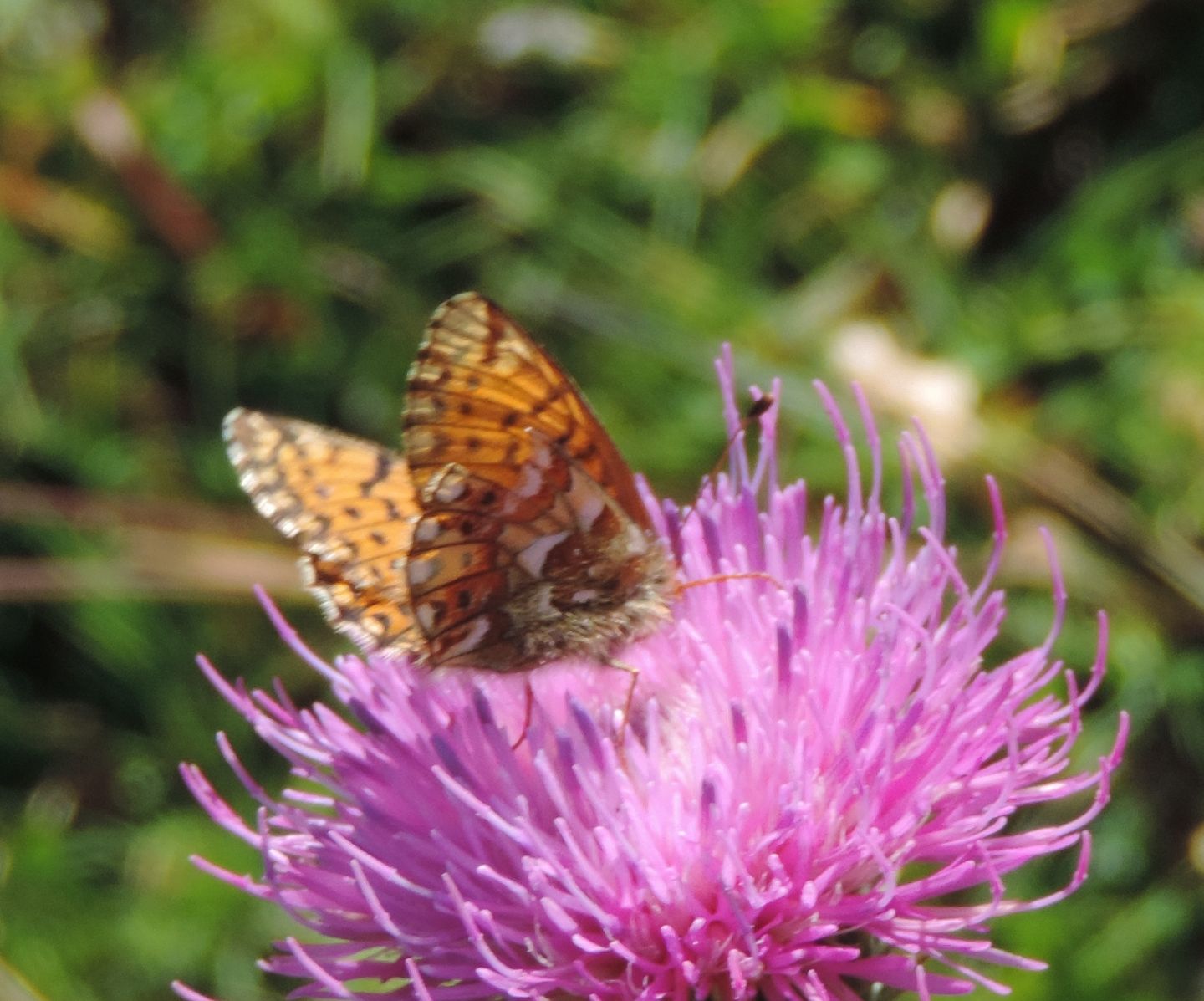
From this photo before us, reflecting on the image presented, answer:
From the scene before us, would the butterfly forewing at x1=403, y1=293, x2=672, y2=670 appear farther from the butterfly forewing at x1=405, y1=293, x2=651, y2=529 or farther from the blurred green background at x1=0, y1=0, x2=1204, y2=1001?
the blurred green background at x1=0, y1=0, x2=1204, y2=1001

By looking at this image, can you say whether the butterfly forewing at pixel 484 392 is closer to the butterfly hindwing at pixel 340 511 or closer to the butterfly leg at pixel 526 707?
the butterfly hindwing at pixel 340 511

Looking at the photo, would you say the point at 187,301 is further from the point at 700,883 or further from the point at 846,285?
the point at 700,883

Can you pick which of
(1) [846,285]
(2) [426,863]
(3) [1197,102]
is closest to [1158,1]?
(3) [1197,102]

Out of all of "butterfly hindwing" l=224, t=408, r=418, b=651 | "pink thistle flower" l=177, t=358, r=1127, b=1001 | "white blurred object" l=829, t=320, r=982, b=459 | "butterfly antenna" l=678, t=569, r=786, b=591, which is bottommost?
"pink thistle flower" l=177, t=358, r=1127, b=1001

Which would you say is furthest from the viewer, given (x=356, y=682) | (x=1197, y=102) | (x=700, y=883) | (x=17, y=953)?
(x=1197, y=102)

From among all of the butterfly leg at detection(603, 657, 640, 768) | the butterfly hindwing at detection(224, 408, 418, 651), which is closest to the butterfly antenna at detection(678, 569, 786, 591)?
the butterfly leg at detection(603, 657, 640, 768)

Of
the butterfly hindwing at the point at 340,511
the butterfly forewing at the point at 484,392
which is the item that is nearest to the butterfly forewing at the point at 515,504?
the butterfly forewing at the point at 484,392

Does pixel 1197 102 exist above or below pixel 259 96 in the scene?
below
